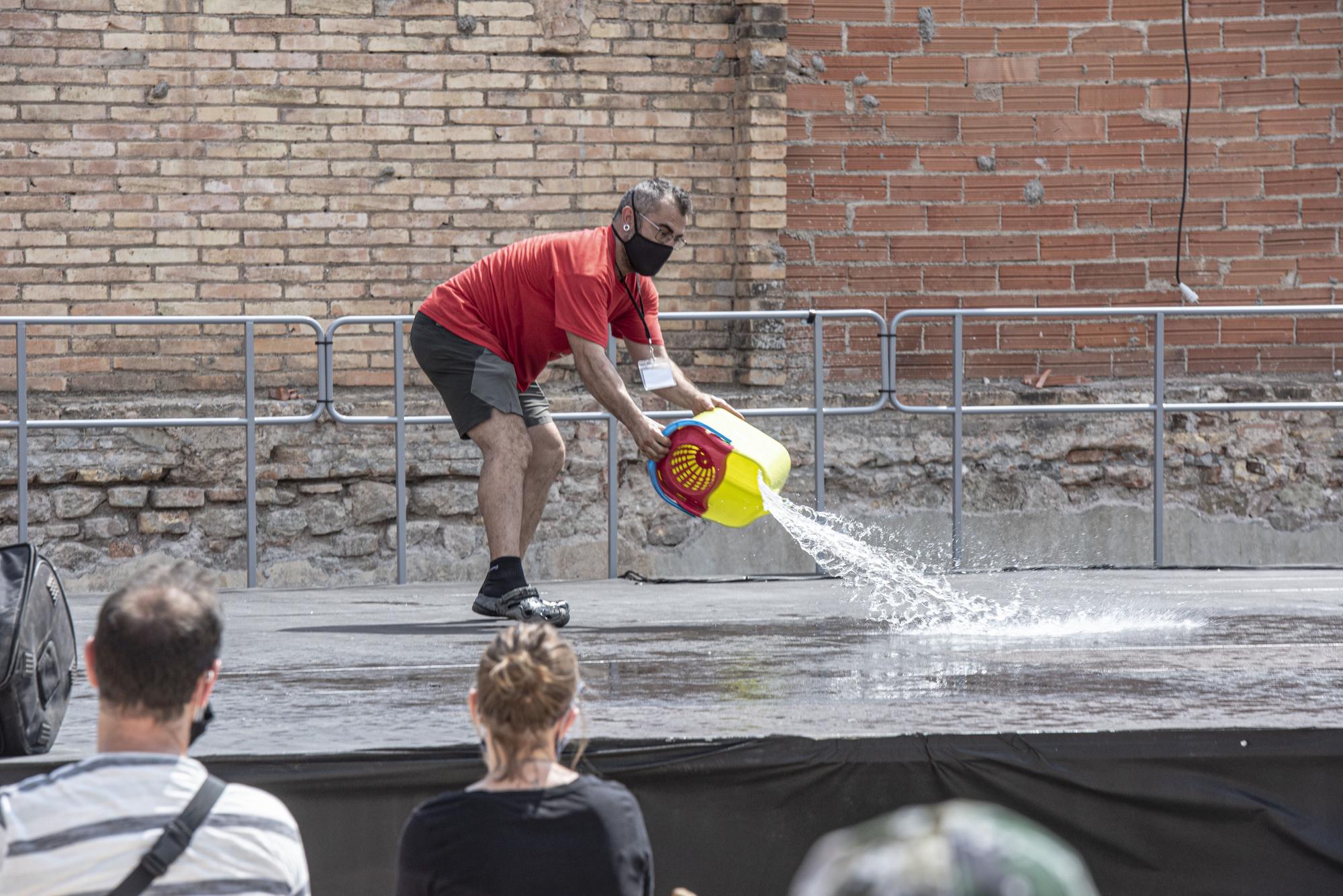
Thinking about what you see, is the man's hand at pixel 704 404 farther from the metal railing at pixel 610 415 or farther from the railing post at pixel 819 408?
the railing post at pixel 819 408

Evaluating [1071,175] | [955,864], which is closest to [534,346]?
[1071,175]

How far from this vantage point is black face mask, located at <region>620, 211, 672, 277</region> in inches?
187

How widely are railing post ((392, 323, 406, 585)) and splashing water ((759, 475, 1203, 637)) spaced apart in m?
1.67

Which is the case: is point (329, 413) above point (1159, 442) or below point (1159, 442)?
above

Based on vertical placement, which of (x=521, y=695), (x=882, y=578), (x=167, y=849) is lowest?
(x=882, y=578)

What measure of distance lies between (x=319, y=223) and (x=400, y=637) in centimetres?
303

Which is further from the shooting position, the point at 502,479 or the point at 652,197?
the point at 502,479

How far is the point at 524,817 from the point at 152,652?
51cm

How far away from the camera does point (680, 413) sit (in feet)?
22.8

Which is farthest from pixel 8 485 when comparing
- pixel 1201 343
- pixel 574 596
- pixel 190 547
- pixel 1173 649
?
pixel 1201 343

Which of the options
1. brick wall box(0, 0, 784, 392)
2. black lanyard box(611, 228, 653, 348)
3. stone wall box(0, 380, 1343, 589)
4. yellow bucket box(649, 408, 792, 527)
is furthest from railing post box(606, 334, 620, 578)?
yellow bucket box(649, 408, 792, 527)

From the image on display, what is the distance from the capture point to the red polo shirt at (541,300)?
4.72 metres

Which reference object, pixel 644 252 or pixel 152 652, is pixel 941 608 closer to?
pixel 644 252

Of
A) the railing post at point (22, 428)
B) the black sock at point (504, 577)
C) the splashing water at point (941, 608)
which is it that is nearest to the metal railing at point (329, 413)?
the railing post at point (22, 428)
